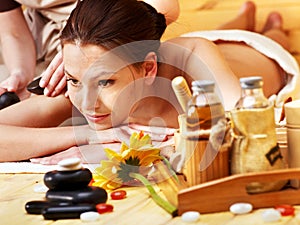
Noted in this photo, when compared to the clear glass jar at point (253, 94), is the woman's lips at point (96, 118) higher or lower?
lower

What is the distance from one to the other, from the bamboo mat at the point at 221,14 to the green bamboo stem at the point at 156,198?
175 cm

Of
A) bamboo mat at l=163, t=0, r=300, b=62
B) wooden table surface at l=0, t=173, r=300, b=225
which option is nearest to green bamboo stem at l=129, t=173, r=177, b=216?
wooden table surface at l=0, t=173, r=300, b=225

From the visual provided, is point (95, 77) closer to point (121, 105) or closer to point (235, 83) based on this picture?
point (121, 105)

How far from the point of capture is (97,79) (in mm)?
1551

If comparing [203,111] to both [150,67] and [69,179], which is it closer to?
[69,179]

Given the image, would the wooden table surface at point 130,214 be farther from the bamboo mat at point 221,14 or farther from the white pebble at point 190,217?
the bamboo mat at point 221,14

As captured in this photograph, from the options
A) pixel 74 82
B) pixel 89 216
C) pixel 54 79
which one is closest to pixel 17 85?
pixel 54 79

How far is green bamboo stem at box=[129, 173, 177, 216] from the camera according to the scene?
121cm

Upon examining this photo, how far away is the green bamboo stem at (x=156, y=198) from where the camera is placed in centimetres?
121

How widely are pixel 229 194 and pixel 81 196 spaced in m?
0.26

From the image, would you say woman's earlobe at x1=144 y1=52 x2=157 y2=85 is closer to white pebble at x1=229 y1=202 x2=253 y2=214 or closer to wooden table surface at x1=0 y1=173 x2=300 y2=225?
wooden table surface at x1=0 y1=173 x2=300 y2=225

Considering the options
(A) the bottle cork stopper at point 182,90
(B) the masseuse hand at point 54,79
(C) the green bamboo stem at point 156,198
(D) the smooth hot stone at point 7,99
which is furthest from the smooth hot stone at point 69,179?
(D) the smooth hot stone at point 7,99

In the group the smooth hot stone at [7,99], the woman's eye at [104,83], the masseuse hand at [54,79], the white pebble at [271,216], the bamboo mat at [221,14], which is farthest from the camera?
the bamboo mat at [221,14]

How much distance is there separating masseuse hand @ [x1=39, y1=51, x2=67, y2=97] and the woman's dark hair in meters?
0.23
